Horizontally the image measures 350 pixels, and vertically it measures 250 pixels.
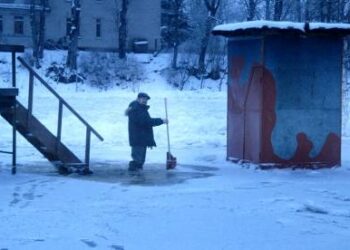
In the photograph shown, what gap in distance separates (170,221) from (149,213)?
58 centimetres

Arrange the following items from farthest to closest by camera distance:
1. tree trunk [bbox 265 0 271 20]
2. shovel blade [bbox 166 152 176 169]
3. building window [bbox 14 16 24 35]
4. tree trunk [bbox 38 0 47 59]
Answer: building window [bbox 14 16 24 35] < tree trunk [bbox 265 0 271 20] < tree trunk [bbox 38 0 47 59] < shovel blade [bbox 166 152 176 169]

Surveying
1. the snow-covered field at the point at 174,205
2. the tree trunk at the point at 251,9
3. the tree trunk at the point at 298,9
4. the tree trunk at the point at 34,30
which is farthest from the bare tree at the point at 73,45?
the snow-covered field at the point at 174,205

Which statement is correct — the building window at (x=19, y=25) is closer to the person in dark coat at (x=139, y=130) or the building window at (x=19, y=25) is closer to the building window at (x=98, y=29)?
the building window at (x=98, y=29)

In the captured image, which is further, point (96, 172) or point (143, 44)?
point (143, 44)

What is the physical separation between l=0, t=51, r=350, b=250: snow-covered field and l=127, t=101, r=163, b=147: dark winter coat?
23.3 inches

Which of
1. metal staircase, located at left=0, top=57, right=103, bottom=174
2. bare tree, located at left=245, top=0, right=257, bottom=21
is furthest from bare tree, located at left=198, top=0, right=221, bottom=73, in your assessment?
metal staircase, located at left=0, top=57, right=103, bottom=174

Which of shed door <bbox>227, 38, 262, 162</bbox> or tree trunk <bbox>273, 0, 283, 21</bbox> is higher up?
tree trunk <bbox>273, 0, 283, 21</bbox>

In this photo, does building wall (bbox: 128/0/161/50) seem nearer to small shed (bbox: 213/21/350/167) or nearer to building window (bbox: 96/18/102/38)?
building window (bbox: 96/18/102/38)

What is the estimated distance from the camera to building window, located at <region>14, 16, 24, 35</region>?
189 ft

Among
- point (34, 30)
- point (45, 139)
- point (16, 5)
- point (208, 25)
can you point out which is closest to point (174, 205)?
point (45, 139)

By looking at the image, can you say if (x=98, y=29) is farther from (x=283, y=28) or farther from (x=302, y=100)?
(x=283, y=28)

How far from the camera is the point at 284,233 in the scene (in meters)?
8.73

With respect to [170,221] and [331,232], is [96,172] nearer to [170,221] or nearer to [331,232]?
[170,221]

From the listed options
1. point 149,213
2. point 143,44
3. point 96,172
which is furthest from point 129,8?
point 149,213
